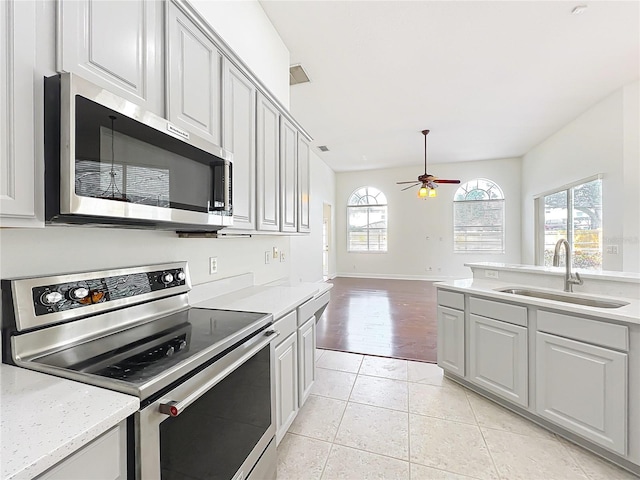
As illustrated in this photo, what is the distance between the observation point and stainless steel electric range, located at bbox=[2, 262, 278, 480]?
85 cm

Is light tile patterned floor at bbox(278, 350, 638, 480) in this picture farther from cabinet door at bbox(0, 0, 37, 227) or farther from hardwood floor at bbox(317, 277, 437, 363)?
cabinet door at bbox(0, 0, 37, 227)

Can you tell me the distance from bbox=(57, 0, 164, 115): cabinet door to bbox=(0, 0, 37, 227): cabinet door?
0.09m

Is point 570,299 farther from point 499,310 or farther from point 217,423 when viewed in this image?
point 217,423

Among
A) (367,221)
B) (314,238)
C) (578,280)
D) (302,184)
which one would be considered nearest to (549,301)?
(578,280)

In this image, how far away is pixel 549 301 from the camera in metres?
1.96

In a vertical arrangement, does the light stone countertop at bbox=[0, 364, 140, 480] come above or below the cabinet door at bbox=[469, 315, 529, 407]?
above

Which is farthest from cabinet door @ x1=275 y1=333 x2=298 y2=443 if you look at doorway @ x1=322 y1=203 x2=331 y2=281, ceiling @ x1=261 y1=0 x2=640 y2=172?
doorway @ x1=322 y1=203 x2=331 y2=281

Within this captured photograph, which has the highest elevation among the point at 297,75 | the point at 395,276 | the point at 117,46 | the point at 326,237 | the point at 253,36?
the point at 297,75

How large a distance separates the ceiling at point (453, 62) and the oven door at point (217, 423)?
293 centimetres

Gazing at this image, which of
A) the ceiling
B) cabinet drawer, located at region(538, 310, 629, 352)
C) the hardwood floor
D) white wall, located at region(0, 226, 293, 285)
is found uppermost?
the ceiling

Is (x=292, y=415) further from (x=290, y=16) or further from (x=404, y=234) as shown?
(x=404, y=234)

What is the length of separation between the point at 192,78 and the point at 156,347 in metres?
1.24

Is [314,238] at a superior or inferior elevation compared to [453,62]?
inferior

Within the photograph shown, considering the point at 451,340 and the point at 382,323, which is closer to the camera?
the point at 451,340
